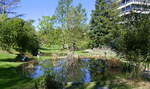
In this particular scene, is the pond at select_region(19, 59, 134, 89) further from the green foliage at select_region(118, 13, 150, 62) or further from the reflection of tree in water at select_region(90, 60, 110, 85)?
the green foliage at select_region(118, 13, 150, 62)

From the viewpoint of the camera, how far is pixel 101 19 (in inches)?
1847

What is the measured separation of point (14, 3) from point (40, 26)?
16.0m

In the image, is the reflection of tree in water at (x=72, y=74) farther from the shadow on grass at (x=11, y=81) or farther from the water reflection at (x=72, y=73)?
the shadow on grass at (x=11, y=81)

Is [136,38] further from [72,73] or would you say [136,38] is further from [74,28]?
[74,28]

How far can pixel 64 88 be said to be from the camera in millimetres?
11266

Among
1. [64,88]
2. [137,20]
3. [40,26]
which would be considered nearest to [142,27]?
[137,20]

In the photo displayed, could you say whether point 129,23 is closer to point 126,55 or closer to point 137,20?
point 137,20

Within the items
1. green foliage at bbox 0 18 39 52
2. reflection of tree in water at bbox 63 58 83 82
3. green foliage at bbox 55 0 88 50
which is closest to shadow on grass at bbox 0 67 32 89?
reflection of tree in water at bbox 63 58 83 82

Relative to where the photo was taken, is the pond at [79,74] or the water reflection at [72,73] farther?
the water reflection at [72,73]

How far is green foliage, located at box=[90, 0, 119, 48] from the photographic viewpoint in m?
45.6

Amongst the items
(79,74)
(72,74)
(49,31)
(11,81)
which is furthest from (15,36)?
(49,31)

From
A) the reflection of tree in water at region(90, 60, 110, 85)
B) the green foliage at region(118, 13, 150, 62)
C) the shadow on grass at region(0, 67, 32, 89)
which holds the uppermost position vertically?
the green foliage at region(118, 13, 150, 62)

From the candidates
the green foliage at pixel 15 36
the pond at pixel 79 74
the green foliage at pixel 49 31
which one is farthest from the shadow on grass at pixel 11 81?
the green foliage at pixel 49 31

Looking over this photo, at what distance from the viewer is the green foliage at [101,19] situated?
1794 inches
